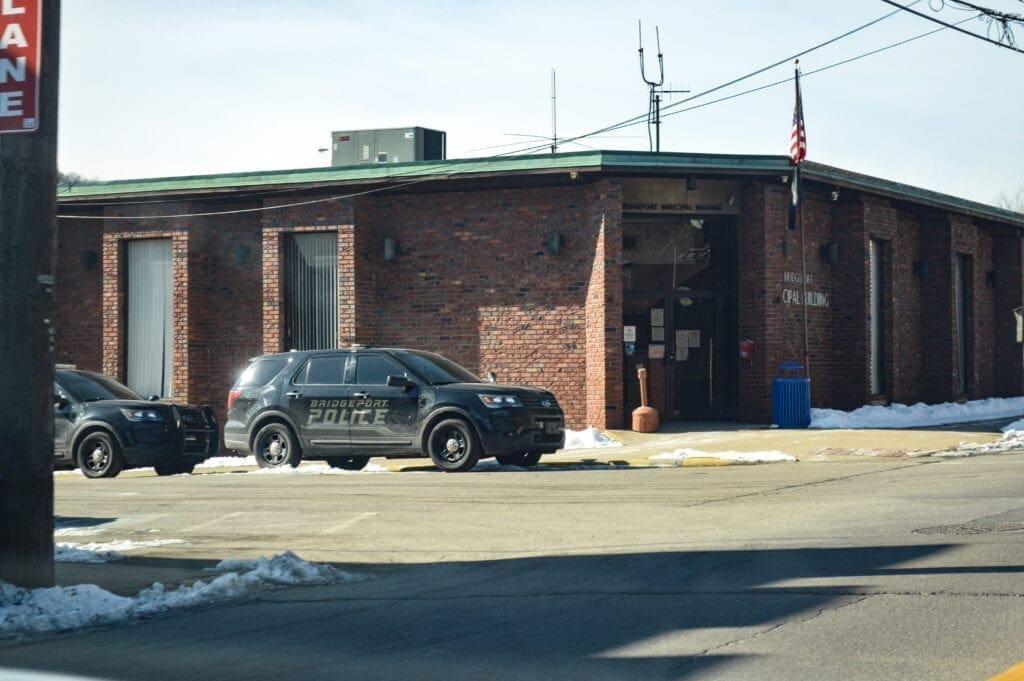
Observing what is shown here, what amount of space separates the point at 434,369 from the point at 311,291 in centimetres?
922

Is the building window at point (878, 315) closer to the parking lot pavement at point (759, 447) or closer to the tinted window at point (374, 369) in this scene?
the parking lot pavement at point (759, 447)

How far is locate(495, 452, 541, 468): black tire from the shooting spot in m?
17.8

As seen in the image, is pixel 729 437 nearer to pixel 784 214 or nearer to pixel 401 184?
pixel 784 214

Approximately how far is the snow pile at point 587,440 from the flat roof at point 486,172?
5.05 metres

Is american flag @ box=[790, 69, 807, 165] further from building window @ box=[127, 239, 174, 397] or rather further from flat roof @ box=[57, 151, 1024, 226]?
building window @ box=[127, 239, 174, 397]

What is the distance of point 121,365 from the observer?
2786cm

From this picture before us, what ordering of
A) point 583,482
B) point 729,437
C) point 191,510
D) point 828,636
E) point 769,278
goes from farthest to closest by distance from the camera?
point 769,278, point 729,437, point 583,482, point 191,510, point 828,636

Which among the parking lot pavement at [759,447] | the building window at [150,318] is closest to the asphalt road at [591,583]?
the parking lot pavement at [759,447]

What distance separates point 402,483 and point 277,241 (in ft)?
41.3

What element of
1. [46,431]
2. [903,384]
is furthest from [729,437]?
[46,431]

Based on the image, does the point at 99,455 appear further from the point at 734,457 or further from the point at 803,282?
the point at 803,282

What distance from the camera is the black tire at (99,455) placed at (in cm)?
1836

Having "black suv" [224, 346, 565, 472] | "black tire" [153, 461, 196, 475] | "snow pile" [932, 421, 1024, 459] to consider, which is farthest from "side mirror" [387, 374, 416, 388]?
"snow pile" [932, 421, 1024, 459]

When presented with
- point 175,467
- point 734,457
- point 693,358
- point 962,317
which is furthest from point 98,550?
point 962,317
